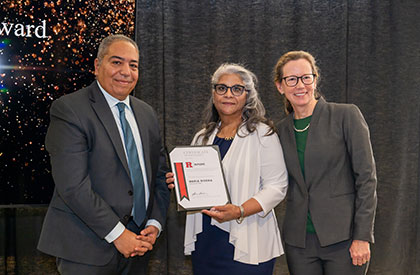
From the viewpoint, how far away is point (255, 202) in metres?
2.00

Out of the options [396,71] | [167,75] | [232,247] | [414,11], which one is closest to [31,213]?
[167,75]

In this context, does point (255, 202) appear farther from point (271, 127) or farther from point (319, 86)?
point (319, 86)

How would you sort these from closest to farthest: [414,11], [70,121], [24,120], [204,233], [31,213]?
[70,121] → [204,233] → [24,120] → [31,213] → [414,11]

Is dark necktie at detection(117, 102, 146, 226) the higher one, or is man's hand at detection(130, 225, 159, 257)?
dark necktie at detection(117, 102, 146, 226)

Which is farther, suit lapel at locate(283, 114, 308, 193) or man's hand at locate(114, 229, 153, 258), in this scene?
suit lapel at locate(283, 114, 308, 193)

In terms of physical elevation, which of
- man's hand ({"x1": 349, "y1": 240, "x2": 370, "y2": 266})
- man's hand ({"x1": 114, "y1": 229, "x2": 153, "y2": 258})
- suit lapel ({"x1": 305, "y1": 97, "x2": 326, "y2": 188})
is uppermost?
suit lapel ({"x1": 305, "y1": 97, "x2": 326, "y2": 188})

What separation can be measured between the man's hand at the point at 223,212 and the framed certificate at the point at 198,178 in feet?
0.08

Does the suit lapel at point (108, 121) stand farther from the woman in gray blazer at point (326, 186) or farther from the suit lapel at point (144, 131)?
the woman in gray blazer at point (326, 186)

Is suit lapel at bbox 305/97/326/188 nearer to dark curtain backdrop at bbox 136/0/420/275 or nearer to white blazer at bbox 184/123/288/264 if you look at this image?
white blazer at bbox 184/123/288/264

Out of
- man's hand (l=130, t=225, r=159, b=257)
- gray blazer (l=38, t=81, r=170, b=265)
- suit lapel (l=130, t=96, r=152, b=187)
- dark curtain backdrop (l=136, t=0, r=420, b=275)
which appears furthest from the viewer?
dark curtain backdrop (l=136, t=0, r=420, b=275)

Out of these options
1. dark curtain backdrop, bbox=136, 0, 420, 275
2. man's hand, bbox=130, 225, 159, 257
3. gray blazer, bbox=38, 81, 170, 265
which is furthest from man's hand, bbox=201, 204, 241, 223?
dark curtain backdrop, bbox=136, 0, 420, 275

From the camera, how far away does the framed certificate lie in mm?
1946

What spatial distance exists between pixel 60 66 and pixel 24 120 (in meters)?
0.46

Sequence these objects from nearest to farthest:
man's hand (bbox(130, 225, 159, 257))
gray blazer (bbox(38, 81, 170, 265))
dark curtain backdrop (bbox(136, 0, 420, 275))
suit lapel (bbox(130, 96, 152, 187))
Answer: gray blazer (bbox(38, 81, 170, 265))
man's hand (bbox(130, 225, 159, 257))
suit lapel (bbox(130, 96, 152, 187))
dark curtain backdrop (bbox(136, 0, 420, 275))
